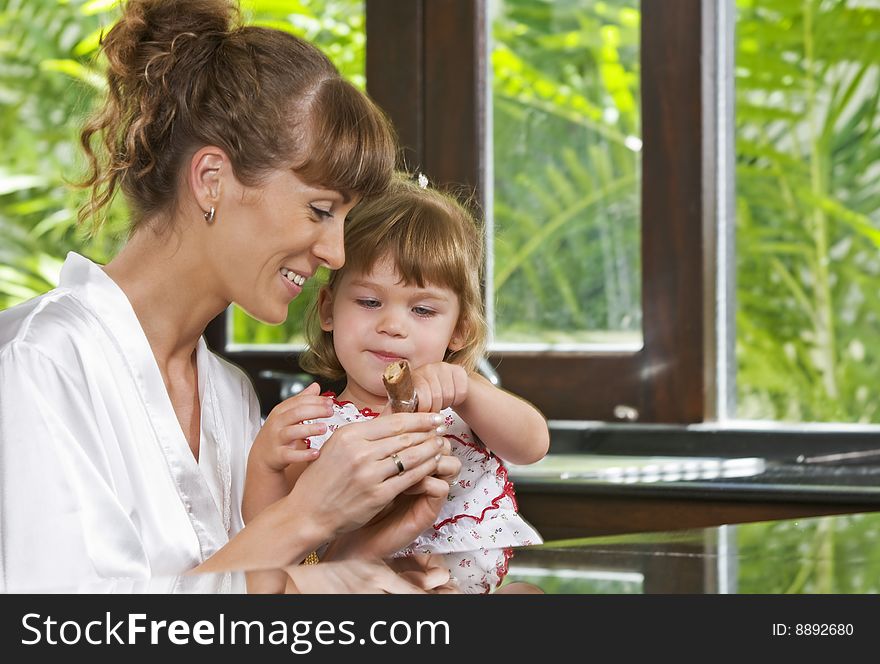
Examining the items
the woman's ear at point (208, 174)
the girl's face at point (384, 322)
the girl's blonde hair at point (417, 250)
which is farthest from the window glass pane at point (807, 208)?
the woman's ear at point (208, 174)

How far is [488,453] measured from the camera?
1.63 metres

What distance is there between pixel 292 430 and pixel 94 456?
0.75ft

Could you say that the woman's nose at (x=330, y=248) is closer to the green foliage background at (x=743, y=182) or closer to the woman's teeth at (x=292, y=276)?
the woman's teeth at (x=292, y=276)

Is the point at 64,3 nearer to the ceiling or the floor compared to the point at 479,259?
nearer to the ceiling

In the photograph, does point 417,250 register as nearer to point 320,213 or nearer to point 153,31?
point 320,213

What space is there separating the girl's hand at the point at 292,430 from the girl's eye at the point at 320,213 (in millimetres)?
212

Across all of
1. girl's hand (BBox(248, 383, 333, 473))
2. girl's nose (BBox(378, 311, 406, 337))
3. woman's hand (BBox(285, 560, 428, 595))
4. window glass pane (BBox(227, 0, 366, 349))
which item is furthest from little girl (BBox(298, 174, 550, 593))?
window glass pane (BBox(227, 0, 366, 349))

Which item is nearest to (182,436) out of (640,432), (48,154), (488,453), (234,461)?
(234,461)

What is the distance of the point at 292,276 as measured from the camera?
1.39m

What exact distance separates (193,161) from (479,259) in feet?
1.70

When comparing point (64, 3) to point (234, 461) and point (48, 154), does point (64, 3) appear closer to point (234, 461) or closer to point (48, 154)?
point (48, 154)

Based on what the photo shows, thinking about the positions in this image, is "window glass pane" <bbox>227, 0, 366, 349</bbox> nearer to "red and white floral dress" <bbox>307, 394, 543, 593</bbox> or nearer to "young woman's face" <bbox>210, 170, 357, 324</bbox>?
"red and white floral dress" <bbox>307, 394, 543, 593</bbox>

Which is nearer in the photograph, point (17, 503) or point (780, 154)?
point (17, 503)

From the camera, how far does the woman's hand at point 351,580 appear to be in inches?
24.7
